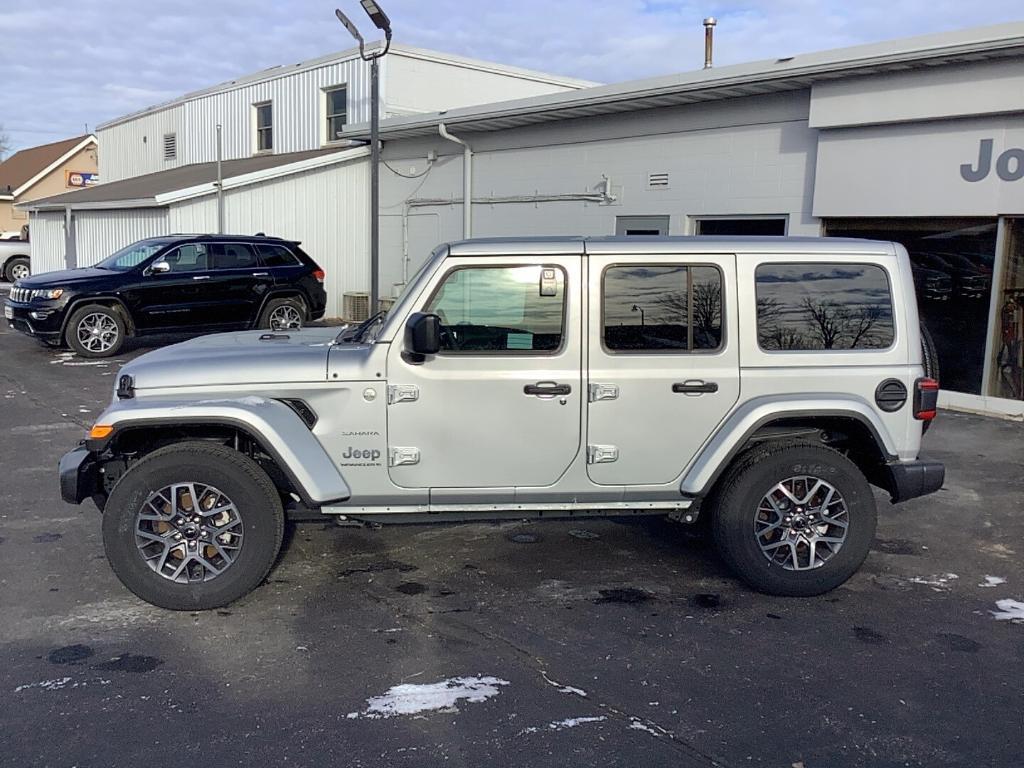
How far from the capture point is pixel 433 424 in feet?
16.1

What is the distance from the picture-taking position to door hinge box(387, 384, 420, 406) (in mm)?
4859

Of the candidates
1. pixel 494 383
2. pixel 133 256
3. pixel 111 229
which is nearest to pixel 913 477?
pixel 494 383

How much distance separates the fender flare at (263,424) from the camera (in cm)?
466

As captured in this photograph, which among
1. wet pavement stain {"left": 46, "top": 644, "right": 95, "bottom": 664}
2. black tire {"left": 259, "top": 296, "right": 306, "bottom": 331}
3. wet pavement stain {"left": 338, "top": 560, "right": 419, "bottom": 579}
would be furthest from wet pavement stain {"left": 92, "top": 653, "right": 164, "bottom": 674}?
black tire {"left": 259, "top": 296, "right": 306, "bottom": 331}

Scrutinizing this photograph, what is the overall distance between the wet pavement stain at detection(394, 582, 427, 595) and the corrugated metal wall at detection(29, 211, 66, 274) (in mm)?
20800

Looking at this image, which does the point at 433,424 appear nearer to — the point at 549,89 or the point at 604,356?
the point at 604,356

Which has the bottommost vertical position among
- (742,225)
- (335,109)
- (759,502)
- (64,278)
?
(759,502)

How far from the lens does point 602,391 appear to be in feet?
16.3

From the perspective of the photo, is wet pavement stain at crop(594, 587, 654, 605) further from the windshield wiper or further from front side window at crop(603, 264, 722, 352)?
the windshield wiper

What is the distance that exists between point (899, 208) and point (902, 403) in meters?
6.29

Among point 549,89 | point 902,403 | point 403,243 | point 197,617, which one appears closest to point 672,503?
point 902,403

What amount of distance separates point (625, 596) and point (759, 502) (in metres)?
0.88

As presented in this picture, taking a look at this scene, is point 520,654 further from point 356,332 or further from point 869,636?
point 356,332

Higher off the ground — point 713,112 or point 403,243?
point 713,112
